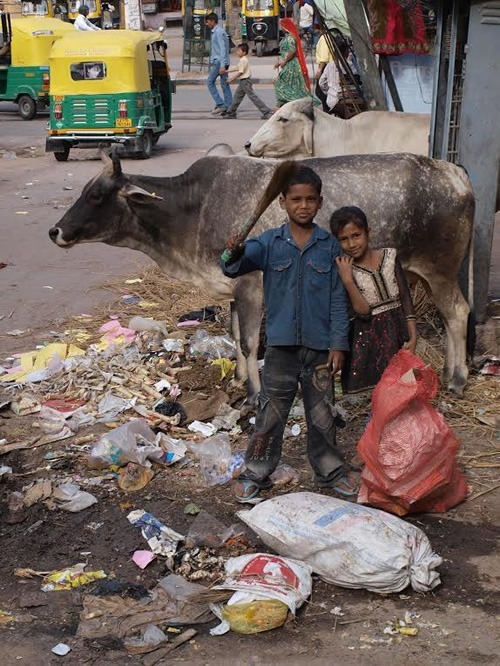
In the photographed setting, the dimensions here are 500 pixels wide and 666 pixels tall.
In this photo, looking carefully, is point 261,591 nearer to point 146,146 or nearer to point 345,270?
point 345,270

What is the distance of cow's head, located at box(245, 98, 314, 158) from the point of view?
34.0 ft

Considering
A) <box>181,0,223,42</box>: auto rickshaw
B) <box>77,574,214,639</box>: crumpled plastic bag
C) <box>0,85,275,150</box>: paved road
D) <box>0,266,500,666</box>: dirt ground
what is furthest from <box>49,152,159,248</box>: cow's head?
<box>181,0,223,42</box>: auto rickshaw

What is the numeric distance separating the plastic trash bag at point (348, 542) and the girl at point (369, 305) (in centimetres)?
76

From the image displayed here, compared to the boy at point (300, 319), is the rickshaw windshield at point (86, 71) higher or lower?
higher

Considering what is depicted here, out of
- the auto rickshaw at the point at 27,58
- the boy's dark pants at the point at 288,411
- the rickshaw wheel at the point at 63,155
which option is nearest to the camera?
the boy's dark pants at the point at 288,411

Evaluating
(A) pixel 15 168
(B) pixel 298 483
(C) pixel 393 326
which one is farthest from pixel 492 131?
(A) pixel 15 168

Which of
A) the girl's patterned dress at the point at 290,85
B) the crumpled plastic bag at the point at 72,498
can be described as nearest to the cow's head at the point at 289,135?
the crumpled plastic bag at the point at 72,498

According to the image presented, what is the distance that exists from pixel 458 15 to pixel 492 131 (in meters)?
0.91

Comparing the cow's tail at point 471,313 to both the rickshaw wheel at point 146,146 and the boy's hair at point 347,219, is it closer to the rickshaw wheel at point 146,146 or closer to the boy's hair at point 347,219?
the boy's hair at point 347,219

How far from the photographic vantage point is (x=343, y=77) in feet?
37.9

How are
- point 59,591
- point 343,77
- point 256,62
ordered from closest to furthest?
point 59,591
point 343,77
point 256,62

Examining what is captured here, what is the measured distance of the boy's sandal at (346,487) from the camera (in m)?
5.17

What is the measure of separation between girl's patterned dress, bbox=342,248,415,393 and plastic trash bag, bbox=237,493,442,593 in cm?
75

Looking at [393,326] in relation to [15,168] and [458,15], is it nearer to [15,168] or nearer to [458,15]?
[458,15]
